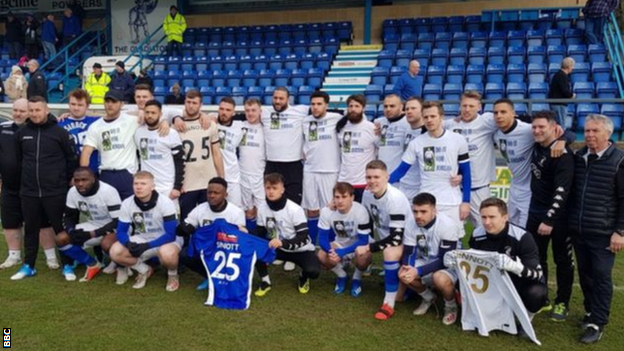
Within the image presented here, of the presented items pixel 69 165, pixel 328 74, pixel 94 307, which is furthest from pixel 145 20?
pixel 94 307

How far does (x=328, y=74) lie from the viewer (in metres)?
15.2

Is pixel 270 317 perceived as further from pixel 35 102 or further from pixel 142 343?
pixel 35 102

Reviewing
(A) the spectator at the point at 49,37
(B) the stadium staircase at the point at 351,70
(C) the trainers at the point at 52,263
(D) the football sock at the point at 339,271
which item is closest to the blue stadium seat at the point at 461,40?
(B) the stadium staircase at the point at 351,70

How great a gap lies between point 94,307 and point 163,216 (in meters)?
1.01

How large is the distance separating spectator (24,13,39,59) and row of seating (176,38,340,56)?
218 inches

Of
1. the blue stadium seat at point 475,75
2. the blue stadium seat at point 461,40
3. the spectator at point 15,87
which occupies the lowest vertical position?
the spectator at point 15,87

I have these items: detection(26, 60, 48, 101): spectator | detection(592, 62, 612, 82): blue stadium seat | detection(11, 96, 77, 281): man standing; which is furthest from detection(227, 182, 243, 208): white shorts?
detection(592, 62, 612, 82): blue stadium seat

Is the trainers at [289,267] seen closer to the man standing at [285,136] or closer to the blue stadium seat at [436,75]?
the man standing at [285,136]

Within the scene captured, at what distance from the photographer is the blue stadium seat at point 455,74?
41.4 feet

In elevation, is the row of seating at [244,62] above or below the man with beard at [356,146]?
above

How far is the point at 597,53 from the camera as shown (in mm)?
12477

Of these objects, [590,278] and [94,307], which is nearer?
[590,278]

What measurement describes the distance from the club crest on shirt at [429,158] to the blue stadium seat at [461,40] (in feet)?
33.5

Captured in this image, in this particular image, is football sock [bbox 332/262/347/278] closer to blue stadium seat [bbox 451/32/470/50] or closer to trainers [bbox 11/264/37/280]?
trainers [bbox 11/264/37/280]
